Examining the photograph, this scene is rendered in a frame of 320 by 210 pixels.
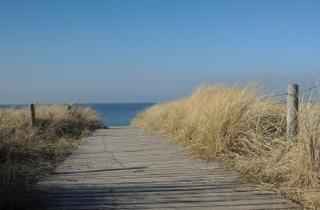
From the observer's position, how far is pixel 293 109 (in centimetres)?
621

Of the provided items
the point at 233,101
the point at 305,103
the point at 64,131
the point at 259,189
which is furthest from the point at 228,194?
the point at 64,131

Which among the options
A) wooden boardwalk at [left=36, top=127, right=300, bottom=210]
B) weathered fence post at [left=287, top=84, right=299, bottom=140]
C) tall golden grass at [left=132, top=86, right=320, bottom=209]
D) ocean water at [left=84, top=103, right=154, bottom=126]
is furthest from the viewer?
ocean water at [left=84, top=103, right=154, bottom=126]

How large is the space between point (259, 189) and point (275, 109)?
2.98 m

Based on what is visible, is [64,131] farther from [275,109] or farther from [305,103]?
[305,103]

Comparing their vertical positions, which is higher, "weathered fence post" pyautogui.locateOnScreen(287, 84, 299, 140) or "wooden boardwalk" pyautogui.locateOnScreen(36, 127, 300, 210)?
"weathered fence post" pyautogui.locateOnScreen(287, 84, 299, 140)

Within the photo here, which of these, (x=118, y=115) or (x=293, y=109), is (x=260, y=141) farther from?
(x=118, y=115)

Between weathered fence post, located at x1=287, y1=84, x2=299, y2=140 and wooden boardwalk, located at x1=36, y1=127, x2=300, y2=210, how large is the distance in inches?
36.4

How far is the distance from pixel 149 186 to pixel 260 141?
1.89 m

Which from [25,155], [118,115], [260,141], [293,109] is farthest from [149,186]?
[118,115]

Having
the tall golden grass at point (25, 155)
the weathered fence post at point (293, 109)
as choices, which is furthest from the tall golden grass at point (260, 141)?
the tall golden grass at point (25, 155)

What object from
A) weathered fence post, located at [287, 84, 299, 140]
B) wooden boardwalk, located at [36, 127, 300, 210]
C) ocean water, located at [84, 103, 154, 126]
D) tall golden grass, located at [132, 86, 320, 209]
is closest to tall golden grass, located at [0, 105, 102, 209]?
wooden boardwalk, located at [36, 127, 300, 210]

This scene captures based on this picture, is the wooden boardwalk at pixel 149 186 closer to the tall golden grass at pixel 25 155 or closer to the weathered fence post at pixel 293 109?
the tall golden grass at pixel 25 155

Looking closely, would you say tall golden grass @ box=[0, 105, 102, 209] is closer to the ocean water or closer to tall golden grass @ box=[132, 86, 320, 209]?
tall golden grass @ box=[132, 86, 320, 209]

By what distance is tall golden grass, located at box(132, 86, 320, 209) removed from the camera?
15.9 feet
